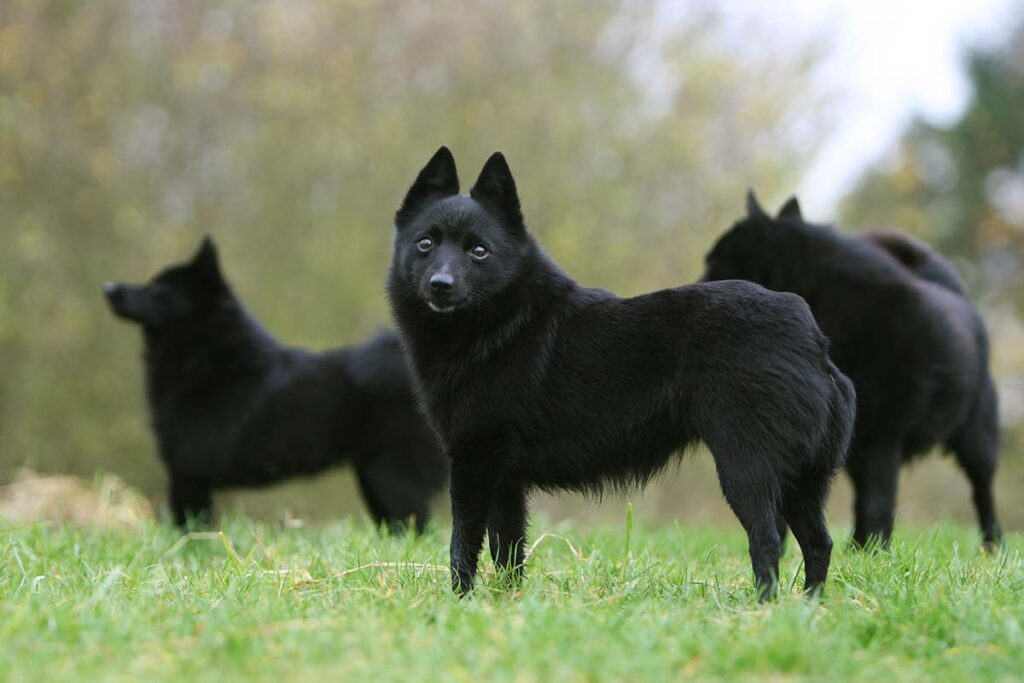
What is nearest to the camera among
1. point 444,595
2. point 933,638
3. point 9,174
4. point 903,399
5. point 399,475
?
point 933,638

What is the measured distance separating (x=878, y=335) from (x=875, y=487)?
83cm

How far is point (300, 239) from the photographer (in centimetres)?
1328

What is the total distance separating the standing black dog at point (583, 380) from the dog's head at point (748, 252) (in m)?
2.21

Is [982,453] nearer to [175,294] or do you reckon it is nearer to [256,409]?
[256,409]

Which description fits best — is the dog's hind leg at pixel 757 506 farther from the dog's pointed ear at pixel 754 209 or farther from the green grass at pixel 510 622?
the dog's pointed ear at pixel 754 209

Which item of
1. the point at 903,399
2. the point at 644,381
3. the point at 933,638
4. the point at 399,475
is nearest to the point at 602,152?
the point at 399,475

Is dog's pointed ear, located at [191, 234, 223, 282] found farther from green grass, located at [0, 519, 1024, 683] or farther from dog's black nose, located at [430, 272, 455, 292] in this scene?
A: dog's black nose, located at [430, 272, 455, 292]

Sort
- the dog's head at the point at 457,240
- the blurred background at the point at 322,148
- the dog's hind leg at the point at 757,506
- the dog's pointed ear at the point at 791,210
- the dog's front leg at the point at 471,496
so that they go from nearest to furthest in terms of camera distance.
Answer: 1. the dog's hind leg at the point at 757,506
2. the dog's front leg at the point at 471,496
3. the dog's head at the point at 457,240
4. the dog's pointed ear at the point at 791,210
5. the blurred background at the point at 322,148

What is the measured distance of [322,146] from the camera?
43.7 ft

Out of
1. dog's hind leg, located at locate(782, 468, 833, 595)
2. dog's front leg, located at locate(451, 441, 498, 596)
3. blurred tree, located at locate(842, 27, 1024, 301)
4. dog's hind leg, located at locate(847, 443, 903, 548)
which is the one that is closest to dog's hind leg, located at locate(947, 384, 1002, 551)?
dog's hind leg, located at locate(847, 443, 903, 548)

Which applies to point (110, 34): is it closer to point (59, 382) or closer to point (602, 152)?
point (59, 382)

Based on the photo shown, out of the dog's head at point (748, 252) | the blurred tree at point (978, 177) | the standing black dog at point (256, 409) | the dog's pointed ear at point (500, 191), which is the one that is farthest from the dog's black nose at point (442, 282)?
the blurred tree at point (978, 177)

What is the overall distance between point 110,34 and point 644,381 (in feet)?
36.8

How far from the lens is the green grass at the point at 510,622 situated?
8.88ft
